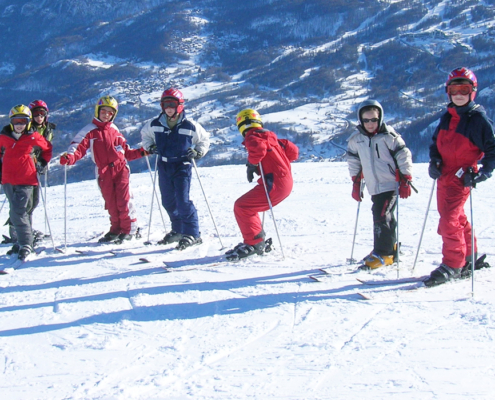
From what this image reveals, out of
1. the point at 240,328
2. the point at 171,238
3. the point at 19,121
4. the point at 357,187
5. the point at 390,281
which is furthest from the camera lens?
the point at 171,238

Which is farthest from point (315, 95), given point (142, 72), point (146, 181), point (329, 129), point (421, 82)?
point (146, 181)

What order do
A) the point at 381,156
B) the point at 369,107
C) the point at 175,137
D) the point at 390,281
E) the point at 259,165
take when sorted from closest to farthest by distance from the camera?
the point at 390,281
the point at 369,107
the point at 381,156
the point at 259,165
the point at 175,137

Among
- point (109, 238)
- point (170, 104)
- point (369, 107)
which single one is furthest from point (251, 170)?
point (109, 238)

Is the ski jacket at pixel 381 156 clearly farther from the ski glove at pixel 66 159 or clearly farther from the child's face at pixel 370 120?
the ski glove at pixel 66 159

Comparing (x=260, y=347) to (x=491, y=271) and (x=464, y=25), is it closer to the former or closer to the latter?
(x=491, y=271)

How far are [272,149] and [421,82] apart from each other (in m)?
147

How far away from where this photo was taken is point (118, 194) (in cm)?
578

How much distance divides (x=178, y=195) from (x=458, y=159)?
2.92 m

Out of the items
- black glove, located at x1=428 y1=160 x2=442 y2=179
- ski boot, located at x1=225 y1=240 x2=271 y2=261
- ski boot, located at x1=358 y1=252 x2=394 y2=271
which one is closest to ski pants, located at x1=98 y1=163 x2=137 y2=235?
ski boot, located at x1=225 y1=240 x2=271 y2=261

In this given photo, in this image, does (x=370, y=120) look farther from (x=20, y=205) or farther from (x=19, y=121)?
(x=20, y=205)

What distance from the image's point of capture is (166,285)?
418 centimetres

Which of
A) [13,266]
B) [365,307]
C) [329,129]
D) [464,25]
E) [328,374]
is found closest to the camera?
[328,374]

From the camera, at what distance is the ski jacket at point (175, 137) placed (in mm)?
5270

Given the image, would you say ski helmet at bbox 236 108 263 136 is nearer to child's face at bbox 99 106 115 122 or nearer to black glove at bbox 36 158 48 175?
child's face at bbox 99 106 115 122
